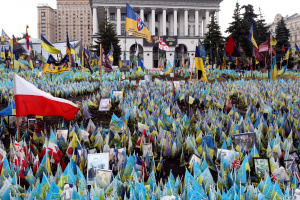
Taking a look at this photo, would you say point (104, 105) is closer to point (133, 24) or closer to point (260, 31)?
point (133, 24)

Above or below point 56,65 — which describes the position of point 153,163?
below

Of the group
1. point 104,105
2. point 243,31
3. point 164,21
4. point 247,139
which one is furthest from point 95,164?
point 164,21

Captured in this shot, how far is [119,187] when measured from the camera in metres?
2.73

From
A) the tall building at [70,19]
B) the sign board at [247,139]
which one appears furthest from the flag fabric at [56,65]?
the tall building at [70,19]

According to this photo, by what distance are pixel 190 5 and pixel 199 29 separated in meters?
5.88

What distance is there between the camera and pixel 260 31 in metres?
37.8

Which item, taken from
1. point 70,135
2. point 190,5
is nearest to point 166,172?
point 70,135

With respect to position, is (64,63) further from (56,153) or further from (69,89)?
(56,153)

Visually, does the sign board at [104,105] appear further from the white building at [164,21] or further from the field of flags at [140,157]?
the white building at [164,21]

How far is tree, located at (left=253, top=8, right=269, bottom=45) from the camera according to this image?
120 feet

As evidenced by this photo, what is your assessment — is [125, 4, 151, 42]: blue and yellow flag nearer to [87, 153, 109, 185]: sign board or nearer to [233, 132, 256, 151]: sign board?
[233, 132, 256, 151]: sign board

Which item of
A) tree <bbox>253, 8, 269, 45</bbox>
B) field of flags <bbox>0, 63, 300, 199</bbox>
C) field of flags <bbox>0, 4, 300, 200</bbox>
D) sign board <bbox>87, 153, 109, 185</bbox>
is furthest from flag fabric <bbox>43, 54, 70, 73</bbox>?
tree <bbox>253, 8, 269, 45</bbox>

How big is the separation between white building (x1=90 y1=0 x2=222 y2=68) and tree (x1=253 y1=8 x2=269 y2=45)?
460 inches

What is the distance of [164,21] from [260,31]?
19.0 m
